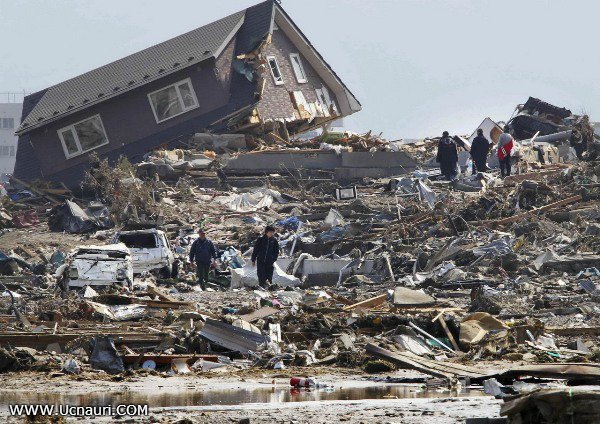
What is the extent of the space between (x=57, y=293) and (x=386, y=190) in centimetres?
1623

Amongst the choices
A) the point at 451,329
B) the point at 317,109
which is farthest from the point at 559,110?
the point at 451,329

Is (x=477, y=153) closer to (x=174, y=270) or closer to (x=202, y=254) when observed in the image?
(x=174, y=270)

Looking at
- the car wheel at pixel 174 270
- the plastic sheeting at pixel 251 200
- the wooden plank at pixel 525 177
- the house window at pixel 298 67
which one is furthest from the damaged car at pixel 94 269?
the house window at pixel 298 67

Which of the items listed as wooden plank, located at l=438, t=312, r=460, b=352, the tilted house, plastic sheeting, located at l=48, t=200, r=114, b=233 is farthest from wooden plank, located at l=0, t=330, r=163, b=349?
the tilted house

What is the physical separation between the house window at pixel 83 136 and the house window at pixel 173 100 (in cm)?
209

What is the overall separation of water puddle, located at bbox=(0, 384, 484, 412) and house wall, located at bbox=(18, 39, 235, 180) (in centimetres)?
3550

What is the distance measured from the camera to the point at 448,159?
134 ft

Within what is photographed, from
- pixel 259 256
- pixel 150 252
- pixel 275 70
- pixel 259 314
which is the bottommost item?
pixel 259 314

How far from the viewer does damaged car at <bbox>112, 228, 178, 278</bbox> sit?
3084 cm

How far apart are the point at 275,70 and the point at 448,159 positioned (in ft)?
43.8

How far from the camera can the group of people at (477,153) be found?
1566 inches

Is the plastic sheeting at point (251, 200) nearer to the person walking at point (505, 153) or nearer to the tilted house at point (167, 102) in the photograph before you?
the person walking at point (505, 153)

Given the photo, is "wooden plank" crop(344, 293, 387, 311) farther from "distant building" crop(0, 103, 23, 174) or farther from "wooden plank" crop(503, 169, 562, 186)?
"distant building" crop(0, 103, 23, 174)

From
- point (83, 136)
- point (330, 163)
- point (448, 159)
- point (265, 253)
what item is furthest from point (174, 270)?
point (83, 136)
